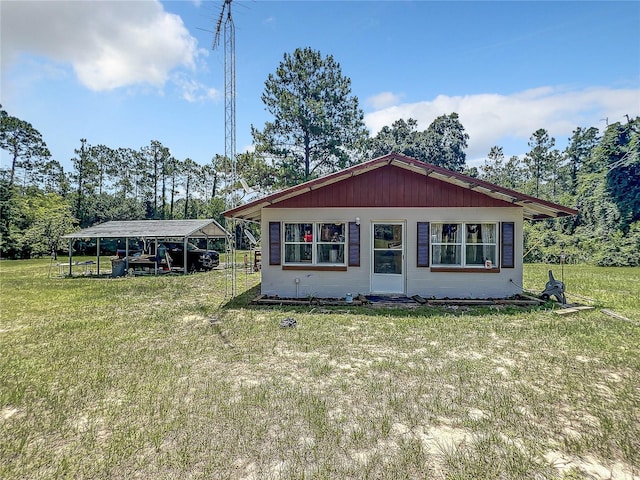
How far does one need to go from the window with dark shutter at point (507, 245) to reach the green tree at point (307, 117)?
48.8 feet

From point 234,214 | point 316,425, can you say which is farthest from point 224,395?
point 234,214

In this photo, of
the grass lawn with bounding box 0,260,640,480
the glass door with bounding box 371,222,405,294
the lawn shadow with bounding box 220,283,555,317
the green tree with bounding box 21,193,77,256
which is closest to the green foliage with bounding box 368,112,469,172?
the glass door with bounding box 371,222,405,294

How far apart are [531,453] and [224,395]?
2.97m

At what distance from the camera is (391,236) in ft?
29.3

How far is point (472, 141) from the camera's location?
3319 centimetres

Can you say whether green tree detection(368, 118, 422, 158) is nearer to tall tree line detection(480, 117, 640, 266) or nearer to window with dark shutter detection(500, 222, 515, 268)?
tall tree line detection(480, 117, 640, 266)

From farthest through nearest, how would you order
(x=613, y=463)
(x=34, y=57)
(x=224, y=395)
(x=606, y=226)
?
(x=606, y=226) < (x=34, y=57) < (x=224, y=395) < (x=613, y=463)

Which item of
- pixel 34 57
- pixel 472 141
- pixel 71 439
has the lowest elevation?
pixel 71 439

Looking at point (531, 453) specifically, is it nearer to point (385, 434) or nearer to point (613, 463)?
point (613, 463)

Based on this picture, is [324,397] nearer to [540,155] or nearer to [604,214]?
[604,214]

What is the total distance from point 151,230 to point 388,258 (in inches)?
490

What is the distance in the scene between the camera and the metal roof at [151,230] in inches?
607

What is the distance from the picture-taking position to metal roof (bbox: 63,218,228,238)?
15.4 meters

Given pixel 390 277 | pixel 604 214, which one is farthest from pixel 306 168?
pixel 604 214
